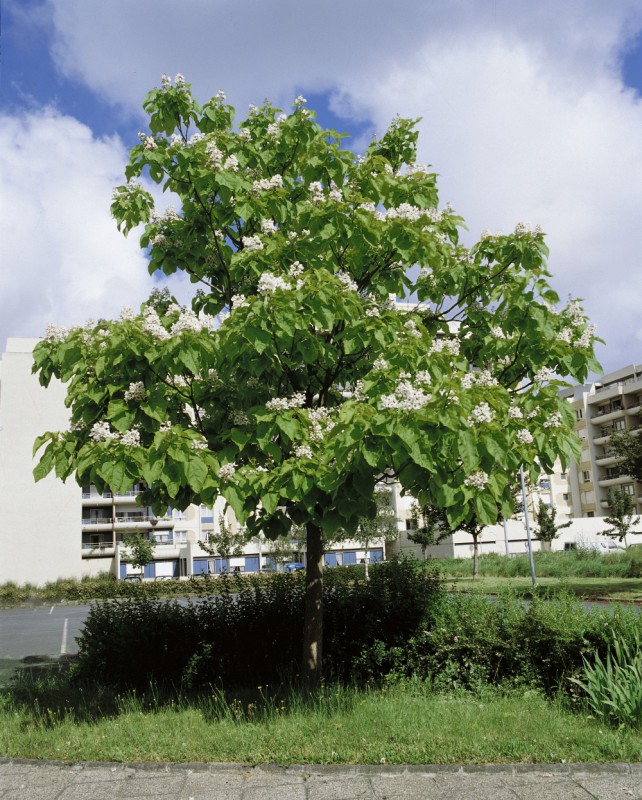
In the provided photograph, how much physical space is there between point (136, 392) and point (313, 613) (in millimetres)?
3831

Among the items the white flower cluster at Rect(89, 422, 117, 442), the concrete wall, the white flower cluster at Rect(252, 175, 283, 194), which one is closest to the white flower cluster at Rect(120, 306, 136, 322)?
the white flower cluster at Rect(89, 422, 117, 442)

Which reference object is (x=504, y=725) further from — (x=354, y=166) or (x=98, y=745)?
(x=354, y=166)

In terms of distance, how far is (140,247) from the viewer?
29.9 feet

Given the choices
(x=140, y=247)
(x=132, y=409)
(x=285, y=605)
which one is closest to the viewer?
(x=132, y=409)

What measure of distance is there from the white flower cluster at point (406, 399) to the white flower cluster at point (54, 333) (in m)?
3.95

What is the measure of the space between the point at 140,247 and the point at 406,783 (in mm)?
7071

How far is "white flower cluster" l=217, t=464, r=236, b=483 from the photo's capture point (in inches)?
249

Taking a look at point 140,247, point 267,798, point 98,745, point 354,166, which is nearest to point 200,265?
point 140,247

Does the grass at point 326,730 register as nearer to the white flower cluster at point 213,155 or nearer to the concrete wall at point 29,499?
the white flower cluster at point 213,155

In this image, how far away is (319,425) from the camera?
22.3ft

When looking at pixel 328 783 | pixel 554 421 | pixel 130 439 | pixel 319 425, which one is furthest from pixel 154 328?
pixel 328 783

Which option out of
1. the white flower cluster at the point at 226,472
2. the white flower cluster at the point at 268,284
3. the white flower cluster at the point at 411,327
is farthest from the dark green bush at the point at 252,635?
the white flower cluster at the point at 268,284

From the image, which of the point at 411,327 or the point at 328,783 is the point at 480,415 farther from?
the point at 328,783

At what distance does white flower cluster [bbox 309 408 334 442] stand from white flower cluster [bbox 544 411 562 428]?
220cm
